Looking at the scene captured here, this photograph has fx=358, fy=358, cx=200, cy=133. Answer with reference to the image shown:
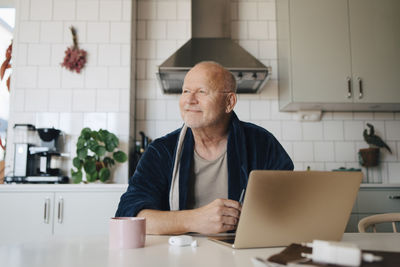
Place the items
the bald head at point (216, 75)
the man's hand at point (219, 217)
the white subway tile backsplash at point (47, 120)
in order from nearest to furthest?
the man's hand at point (219, 217)
the bald head at point (216, 75)
the white subway tile backsplash at point (47, 120)

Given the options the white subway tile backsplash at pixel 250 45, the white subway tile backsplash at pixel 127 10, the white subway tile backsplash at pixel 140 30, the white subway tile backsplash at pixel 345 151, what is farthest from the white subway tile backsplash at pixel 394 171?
the white subway tile backsplash at pixel 127 10

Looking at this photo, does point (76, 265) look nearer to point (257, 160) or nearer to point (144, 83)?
point (257, 160)

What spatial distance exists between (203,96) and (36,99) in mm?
1888

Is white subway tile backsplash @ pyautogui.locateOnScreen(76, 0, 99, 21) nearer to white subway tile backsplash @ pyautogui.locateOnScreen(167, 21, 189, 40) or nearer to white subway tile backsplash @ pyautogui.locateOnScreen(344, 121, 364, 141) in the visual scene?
white subway tile backsplash @ pyautogui.locateOnScreen(167, 21, 189, 40)

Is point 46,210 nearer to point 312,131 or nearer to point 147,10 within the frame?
point 147,10

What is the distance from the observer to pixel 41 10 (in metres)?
2.94

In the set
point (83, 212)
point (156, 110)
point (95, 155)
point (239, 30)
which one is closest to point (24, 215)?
point (83, 212)

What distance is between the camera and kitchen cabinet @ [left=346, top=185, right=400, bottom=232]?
264 centimetres

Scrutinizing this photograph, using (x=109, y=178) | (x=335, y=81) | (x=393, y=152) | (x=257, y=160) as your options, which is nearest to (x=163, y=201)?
(x=257, y=160)

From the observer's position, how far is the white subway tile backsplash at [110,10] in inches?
116

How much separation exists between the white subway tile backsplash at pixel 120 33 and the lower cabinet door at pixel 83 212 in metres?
1.27

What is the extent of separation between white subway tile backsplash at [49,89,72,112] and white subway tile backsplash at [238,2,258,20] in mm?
1679

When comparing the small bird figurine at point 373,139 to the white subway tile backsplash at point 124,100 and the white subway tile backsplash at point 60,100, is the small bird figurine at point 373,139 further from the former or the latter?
the white subway tile backsplash at point 60,100

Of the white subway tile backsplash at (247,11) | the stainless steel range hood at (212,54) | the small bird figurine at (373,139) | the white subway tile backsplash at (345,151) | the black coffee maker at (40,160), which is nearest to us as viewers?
the black coffee maker at (40,160)
